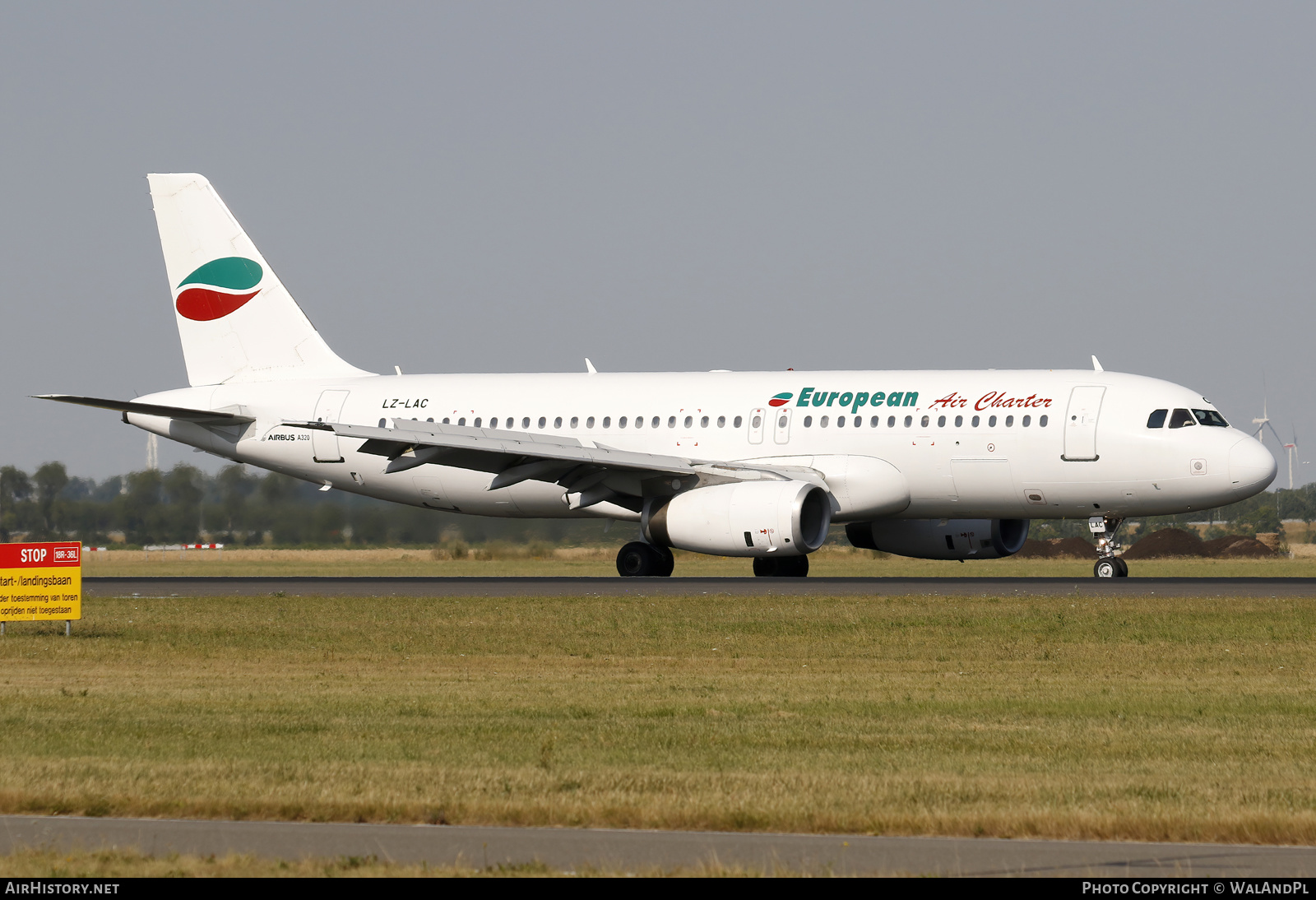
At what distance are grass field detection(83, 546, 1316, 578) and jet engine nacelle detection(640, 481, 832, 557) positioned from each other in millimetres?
4147

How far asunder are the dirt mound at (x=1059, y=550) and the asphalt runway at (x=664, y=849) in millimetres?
51188

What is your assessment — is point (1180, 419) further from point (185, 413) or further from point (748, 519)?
point (185, 413)

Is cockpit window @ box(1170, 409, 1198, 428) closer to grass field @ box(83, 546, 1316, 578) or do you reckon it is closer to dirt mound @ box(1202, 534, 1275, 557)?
grass field @ box(83, 546, 1316, 578)

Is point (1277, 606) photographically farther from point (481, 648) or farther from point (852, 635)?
point (481, 648)

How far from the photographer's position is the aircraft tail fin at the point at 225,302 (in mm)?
39344

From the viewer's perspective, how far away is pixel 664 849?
858 centimetres

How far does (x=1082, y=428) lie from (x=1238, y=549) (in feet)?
103

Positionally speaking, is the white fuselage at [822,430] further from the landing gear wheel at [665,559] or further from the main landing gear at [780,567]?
the main landing gear at [780,567]

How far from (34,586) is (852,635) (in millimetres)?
10756

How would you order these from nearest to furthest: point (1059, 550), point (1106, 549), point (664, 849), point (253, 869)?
point (253, 869) < point (664, 849) < point (1106, 549) < point (1059, 550)

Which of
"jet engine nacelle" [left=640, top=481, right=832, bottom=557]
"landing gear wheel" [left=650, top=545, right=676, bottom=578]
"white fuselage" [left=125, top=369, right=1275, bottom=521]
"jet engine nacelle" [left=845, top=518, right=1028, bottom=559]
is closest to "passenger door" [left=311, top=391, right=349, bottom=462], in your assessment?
"white fuselage" [left=125, top=369, right=1275, bottom=521]

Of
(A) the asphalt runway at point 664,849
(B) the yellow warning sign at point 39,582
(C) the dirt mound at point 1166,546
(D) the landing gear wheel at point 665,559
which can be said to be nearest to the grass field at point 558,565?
(D) the landing gear wheel at point 665,559

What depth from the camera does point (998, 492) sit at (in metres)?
32.0

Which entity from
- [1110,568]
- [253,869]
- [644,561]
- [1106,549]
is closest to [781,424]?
[644,561]
